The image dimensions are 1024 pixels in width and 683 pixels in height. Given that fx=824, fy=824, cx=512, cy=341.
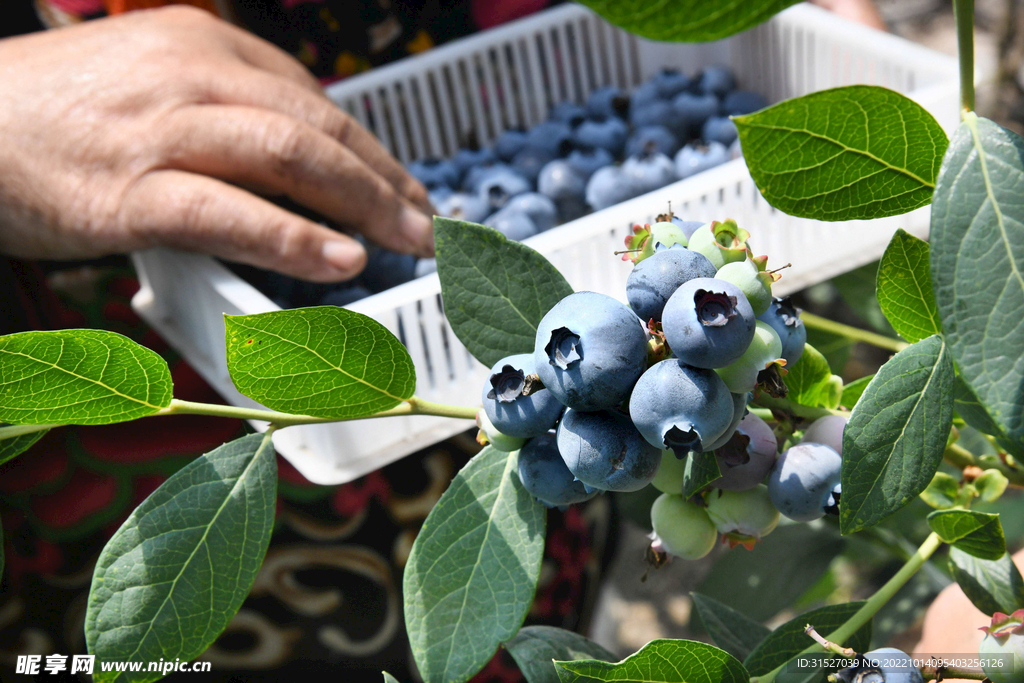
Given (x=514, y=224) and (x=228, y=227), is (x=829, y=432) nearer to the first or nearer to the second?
(x=228, y=227)

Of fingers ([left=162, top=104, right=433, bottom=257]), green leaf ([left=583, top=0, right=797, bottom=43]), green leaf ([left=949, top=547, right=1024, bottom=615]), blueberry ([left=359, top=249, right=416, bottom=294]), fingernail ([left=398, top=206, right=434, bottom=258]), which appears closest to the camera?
green leaf ([left=583, top=0, right=797, bottom=43])

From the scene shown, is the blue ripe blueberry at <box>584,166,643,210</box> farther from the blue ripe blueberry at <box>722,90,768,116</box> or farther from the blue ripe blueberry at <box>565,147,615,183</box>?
the blue ripe blueberry at <box>722,90,768,116</box>

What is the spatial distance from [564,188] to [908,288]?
0.92 m

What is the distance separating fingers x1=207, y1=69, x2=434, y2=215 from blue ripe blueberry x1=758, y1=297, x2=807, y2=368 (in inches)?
30.6

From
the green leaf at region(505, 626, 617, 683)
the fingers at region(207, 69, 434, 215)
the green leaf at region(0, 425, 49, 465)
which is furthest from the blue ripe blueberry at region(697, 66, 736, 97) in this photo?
the green leaf at region(0, 425, 49, 465)

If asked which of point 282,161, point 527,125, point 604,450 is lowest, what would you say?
point 527,125

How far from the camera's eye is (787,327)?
39cm

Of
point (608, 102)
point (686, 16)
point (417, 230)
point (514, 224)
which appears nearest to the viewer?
point (686, 16)

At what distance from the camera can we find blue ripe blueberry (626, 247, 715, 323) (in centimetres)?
35

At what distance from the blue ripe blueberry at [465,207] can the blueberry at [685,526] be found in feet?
2.80

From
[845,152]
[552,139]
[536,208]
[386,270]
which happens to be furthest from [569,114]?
[845,152]

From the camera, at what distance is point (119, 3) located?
1258 mm

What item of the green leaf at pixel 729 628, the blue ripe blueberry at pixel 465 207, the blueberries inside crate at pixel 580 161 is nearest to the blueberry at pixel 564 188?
the blueberries inside crate at pixel 580 161

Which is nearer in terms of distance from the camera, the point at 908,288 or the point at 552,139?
the point at 908,288
